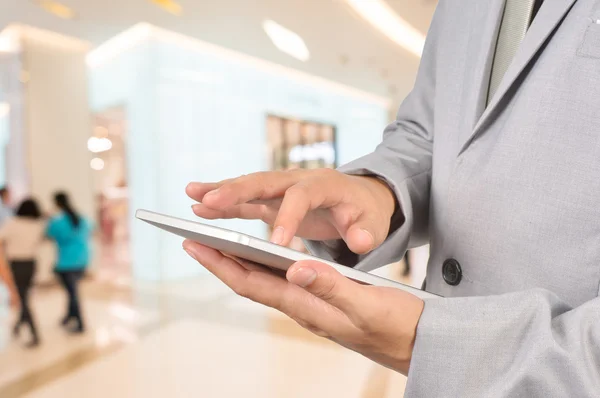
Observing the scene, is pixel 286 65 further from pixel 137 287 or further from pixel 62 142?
pixel 137 287

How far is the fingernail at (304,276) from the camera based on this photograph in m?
A: 0.46

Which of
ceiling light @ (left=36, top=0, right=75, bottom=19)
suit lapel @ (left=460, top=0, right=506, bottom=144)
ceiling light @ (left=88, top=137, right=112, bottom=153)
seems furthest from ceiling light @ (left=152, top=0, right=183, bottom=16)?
suit lapel @ (left=460, top=0, right=506, bottom=144)

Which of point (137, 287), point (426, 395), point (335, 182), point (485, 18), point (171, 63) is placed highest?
point (171, 63)

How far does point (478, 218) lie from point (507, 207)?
49 millimetres

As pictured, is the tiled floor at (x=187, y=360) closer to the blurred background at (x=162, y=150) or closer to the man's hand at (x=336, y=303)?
the blurred background at (x=162, y=150)

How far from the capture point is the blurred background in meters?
3.71

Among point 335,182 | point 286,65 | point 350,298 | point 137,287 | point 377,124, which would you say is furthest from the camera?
point 377,124

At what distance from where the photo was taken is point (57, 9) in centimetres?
614

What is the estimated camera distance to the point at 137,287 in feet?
22.7

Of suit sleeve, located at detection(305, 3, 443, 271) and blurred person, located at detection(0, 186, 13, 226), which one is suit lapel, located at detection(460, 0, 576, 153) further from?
blurred person, located at detection(0, 186, 13, 226)

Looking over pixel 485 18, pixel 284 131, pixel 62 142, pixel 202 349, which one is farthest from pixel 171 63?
pixel 485 18

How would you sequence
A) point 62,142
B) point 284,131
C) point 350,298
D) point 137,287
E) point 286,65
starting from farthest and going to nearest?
point 284,131 < point 286,65 < point 62,142 < point 137,287 < point 350,298

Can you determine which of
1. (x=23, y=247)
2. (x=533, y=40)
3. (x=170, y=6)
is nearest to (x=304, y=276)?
(x=533, y=40)

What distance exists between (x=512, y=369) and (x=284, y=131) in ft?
33.1
